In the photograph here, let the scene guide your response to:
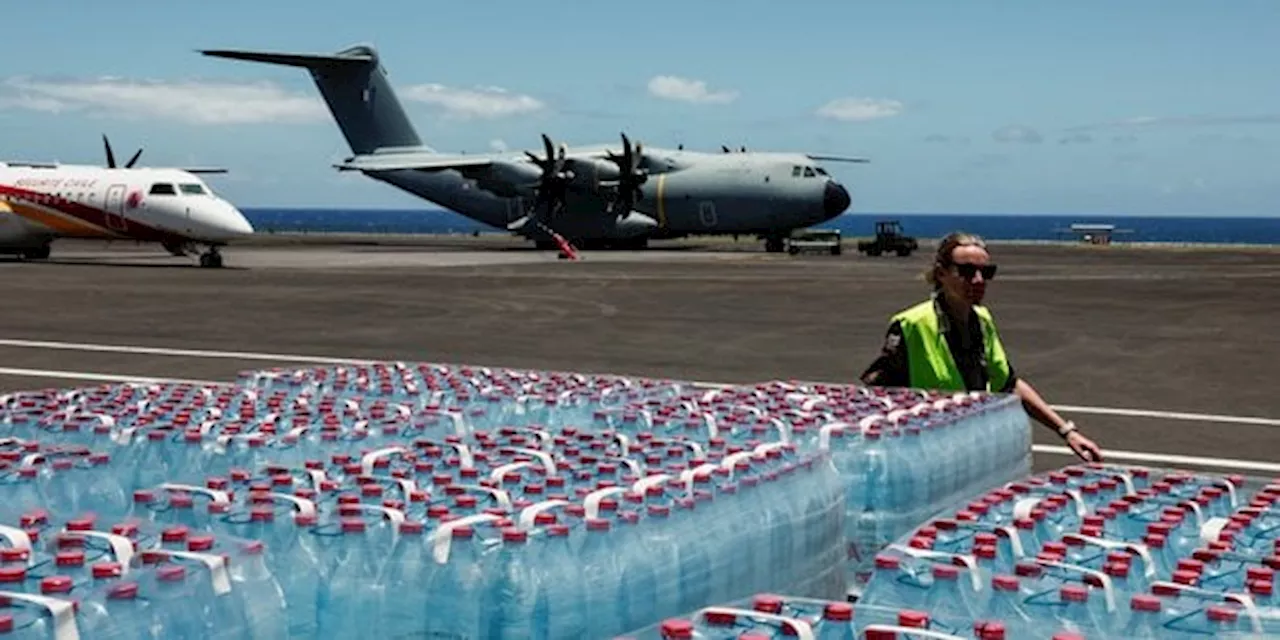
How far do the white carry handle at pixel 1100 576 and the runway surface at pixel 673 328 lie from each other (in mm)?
7839

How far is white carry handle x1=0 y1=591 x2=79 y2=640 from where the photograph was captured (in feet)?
10.1

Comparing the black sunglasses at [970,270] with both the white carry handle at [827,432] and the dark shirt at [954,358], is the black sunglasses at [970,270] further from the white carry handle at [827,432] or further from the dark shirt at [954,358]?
the white carry handle at [827,432]

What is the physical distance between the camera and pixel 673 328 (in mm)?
22250

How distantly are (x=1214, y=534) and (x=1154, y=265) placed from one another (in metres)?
47.9

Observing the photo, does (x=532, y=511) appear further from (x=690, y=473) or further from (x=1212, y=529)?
(x=1212, y=529)

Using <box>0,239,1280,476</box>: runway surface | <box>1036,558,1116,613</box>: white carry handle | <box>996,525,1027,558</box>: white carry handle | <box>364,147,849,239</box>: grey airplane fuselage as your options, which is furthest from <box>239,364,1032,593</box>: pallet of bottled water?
<box>364,147,849,239</box>: grey airplane fuselage

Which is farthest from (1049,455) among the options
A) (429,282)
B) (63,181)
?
(63,181)

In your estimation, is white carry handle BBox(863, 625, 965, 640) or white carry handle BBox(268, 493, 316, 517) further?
white carry handle BBox(268, 493, 316, 517)

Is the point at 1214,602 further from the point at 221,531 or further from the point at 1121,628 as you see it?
the point at 221,531

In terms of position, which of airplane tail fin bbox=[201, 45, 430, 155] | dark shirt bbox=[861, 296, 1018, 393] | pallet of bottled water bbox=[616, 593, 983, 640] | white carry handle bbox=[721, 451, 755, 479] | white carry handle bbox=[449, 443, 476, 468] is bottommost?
pallet of bottled water bbox=[616, 593, 983, 640]

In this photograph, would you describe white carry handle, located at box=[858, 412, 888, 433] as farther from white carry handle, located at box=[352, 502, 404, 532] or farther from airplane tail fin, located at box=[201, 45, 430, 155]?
airplane tail fin, located at box=[201, 45, 430, 155]

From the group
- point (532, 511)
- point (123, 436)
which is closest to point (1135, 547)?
point (532, 511)

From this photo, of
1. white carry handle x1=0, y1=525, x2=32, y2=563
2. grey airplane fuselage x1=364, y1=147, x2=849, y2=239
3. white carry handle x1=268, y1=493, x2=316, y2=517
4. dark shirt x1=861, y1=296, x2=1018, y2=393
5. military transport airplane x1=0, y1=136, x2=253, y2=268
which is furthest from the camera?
grey airplane fuselage x1=364, y1=147, x2=849, y2=239

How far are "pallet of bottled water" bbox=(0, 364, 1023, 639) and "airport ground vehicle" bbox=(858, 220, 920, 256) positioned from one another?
55.4m
